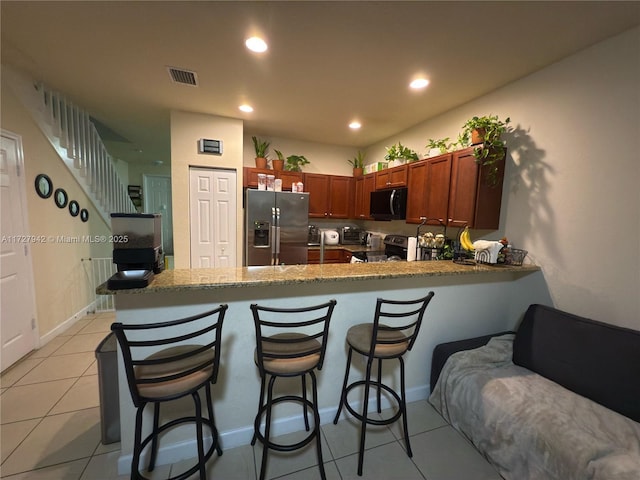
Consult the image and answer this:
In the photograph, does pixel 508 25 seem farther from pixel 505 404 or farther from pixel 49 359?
pixel 49 359

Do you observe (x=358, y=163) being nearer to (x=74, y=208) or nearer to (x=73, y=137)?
(x=73, y=137)

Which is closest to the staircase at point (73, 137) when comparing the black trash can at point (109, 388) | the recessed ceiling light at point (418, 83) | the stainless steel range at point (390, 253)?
the black trash can at point (109, 388)

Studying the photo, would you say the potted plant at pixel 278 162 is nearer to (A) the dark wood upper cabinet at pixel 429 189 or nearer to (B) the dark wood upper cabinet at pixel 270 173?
(B) the dark wood upper cabinet at pixel 270 173

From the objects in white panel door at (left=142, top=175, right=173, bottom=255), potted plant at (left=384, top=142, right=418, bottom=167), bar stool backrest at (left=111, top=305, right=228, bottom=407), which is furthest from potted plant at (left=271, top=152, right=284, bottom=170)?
white panel door at (left=142, top=175, right=173, bottom=255)

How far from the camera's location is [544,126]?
2248mm

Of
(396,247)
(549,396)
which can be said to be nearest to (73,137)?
(396,247)

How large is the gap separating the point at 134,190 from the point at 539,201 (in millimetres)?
7927

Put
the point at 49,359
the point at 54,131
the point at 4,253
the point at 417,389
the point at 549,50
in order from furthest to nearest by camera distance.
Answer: the point at 54,131 → the point at 49,359 → the point at 4,253 → the point at 417,389 → the point at 549,50

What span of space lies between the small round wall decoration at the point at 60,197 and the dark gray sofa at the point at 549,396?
14.3 ft

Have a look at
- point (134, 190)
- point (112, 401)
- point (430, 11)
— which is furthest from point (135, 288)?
point (134, 190)

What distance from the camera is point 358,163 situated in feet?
15.4

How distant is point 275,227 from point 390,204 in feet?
5.29

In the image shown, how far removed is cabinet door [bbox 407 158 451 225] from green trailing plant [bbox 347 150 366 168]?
1529 mm

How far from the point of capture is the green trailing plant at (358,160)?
4.68m
